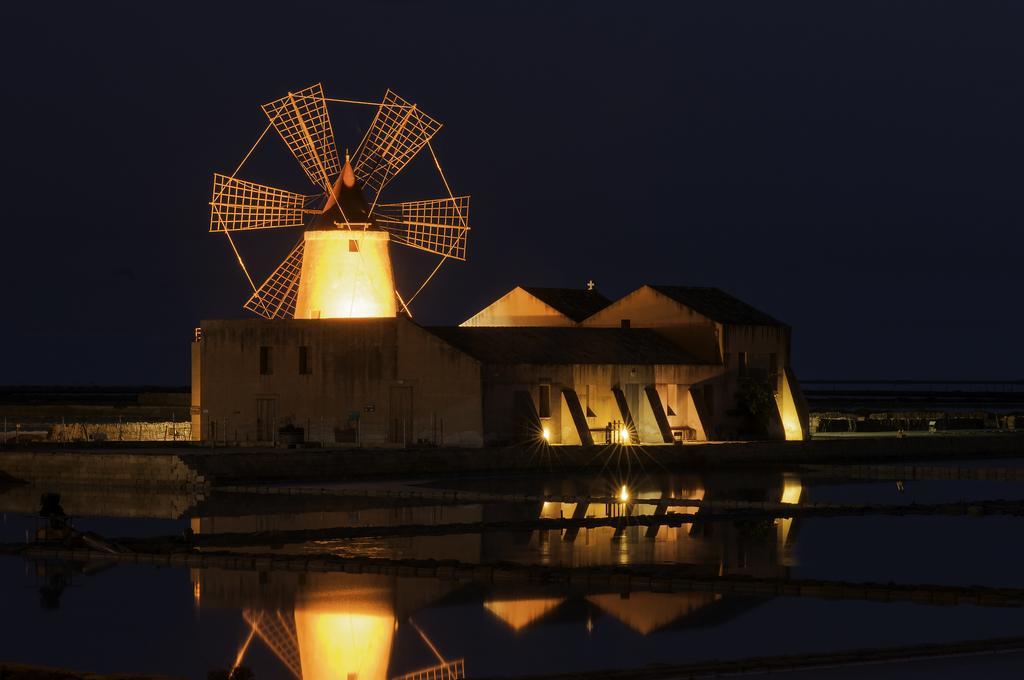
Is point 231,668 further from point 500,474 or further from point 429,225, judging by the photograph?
point 429,225

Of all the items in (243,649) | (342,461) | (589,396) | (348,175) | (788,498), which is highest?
(348,175)

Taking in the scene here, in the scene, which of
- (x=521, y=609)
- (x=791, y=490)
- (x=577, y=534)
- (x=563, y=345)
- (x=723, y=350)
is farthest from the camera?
(x=723, y=350)

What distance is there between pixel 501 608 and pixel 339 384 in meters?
20.2

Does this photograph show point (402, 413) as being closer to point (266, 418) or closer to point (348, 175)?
point (266, 418)

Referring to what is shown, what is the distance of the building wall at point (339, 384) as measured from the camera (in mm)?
34562

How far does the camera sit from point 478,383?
34.1m

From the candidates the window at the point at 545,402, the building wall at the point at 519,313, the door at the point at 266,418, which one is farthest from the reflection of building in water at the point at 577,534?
the building wall at the point at 519,313

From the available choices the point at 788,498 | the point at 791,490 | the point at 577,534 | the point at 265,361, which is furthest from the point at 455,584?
the point at 265,361

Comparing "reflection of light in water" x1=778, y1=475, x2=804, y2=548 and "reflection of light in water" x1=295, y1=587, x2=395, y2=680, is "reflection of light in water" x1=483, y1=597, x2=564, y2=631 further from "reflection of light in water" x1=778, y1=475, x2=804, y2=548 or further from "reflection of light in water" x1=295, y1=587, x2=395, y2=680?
"reflection of light in water" x1=778, y1=475, x2=804, y2=548

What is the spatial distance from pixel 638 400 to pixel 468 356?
4.86 metres

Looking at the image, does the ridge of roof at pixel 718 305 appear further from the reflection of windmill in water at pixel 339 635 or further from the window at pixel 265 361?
the reflection of windmill in water at pixel 339 635

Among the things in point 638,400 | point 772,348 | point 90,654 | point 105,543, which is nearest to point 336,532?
point 105,543

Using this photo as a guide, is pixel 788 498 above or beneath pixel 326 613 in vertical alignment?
above

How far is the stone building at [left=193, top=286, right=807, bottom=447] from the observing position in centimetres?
3466
